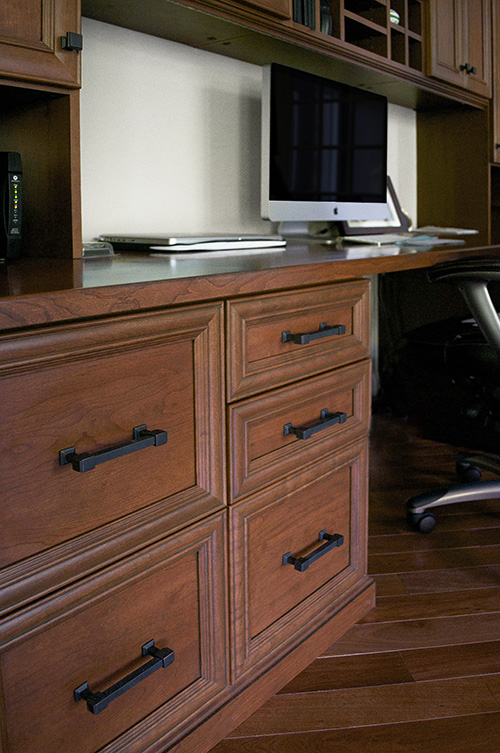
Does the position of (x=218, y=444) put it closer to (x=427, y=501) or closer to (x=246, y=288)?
(x=246, y=288)

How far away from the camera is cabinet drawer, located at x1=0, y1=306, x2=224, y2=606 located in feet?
2.62

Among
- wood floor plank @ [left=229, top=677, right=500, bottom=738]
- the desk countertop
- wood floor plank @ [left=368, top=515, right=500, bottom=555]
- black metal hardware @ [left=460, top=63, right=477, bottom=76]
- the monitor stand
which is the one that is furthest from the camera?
black metal hardware @ [left=460, top=63, right=477, bottom=76]

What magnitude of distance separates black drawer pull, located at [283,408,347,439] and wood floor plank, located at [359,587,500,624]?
0.50m

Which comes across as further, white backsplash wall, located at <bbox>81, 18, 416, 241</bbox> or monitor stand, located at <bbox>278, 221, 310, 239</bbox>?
monitor stand, located at <bbox>278, 221, 310, 239</bbox>

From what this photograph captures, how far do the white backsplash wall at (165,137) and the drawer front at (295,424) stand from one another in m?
0.78

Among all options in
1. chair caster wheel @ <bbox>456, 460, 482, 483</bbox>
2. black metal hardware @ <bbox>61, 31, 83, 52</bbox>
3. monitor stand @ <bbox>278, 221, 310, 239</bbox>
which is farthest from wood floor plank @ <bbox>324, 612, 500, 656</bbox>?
monitor stand @ <bbox>278, 221, 310, 239</bbox>

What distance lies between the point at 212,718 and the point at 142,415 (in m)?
0.56

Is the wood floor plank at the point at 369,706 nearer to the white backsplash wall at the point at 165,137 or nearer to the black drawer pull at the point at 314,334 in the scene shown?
the black drawer pull at the point at 314,334

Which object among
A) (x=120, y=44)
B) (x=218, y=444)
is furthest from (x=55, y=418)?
(x=120, y=44)

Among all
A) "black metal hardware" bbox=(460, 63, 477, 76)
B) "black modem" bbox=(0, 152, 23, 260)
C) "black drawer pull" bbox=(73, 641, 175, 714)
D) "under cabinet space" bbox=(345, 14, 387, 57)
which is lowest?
"black drawer pull" bbox=(73, 641, 175, 714)

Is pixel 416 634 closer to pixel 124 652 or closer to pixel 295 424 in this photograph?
pixel 295 424

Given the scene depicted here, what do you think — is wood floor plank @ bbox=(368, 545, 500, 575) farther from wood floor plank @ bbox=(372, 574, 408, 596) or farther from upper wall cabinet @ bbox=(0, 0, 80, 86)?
upper wall cabinet @ bbox=(0, 0, 80, 86)

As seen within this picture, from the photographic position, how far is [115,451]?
898 mm

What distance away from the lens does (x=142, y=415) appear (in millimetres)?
969
